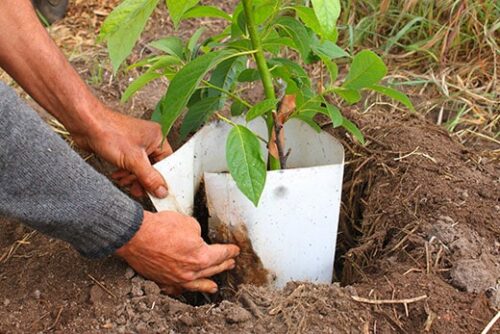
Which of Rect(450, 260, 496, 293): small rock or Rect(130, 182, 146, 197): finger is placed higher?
Rect(130, 182, 146, 197): finger

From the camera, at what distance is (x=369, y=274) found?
1619mm

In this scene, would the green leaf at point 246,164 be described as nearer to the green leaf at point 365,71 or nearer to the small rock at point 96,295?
the green leaf at point 365,71

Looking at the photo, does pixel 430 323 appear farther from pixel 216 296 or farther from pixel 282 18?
pixel 282 18

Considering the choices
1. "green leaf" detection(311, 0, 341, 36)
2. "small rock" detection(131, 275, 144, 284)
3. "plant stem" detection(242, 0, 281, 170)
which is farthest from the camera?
"small rock" detection(131, 275, 144, 284)

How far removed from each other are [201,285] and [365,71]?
1.90ft

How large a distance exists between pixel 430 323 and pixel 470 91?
121cm

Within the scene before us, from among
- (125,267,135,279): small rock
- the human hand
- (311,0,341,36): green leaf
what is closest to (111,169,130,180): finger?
the human hand

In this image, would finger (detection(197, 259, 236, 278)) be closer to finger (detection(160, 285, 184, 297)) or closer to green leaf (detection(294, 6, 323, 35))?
finger (detection(160, 285, 184, 297))

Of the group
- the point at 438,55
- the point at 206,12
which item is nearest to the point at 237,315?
the point at 206,12

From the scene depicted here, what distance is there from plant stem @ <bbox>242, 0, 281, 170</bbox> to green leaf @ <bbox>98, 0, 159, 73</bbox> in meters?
0.18

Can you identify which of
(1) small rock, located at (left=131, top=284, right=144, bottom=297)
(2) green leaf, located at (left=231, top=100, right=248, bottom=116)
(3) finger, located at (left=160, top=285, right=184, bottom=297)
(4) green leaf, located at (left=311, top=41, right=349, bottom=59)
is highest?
(4) green leaf, located at (left=311, top=41, right=349, bottom=59)

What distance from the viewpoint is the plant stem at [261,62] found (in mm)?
1465

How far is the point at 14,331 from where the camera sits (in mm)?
1503

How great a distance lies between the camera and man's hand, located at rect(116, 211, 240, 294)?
60.4 inches
